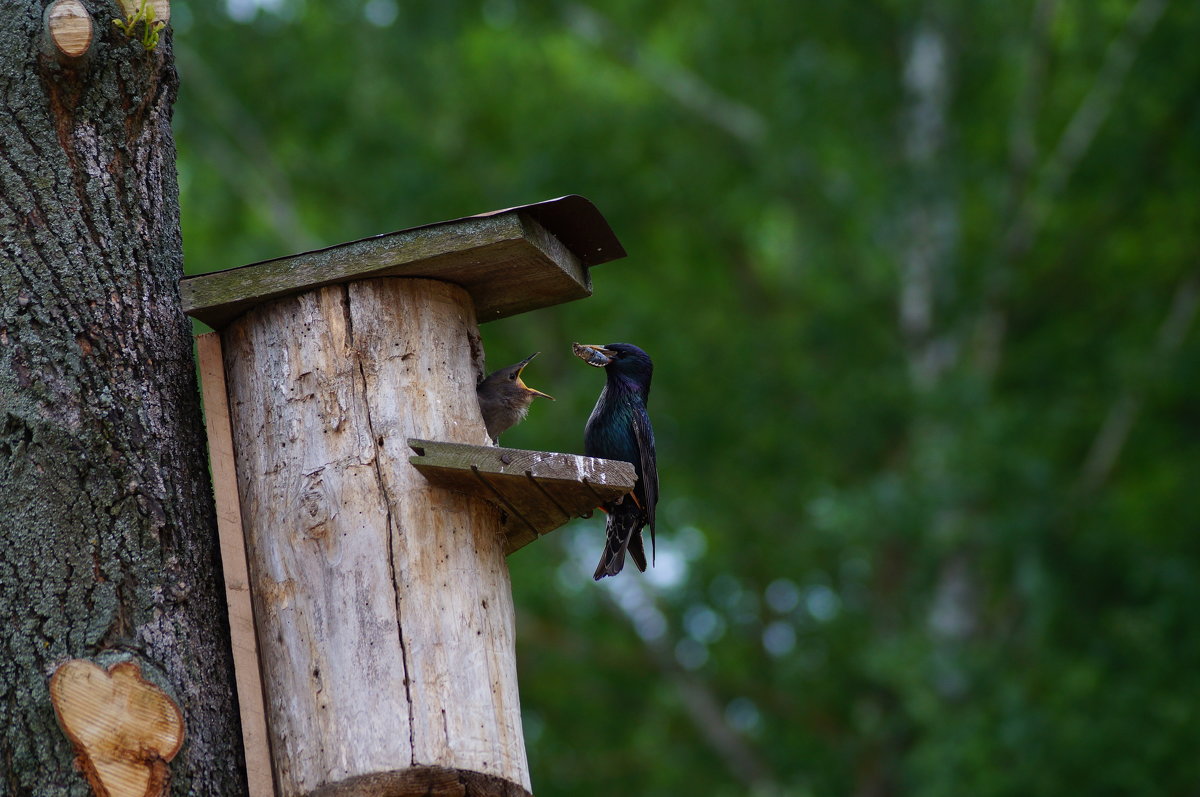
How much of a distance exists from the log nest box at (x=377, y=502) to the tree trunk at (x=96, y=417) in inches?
5.2

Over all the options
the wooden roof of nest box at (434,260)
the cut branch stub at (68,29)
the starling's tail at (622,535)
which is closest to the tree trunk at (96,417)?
the cut branch stub at (68,29)

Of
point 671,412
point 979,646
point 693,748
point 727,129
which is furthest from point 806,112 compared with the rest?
point 693,748

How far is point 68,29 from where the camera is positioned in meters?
3.12

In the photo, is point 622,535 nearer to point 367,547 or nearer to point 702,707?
point 367,547

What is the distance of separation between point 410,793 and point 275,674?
41 cm

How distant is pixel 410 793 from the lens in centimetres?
302

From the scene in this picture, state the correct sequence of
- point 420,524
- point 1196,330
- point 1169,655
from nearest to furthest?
point 420,524
point 1169,655
point 1196,330

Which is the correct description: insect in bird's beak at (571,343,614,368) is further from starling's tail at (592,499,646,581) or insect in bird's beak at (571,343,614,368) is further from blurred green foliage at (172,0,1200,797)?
blurred green foliage at (172,0,1200,797)

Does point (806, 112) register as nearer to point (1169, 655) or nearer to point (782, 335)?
point (782, 335)

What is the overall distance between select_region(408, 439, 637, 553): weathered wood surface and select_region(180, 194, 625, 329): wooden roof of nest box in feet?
1.65

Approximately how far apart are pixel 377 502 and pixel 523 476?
1.16ft

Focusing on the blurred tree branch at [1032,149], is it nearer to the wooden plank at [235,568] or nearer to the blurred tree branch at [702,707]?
the blurred tree branch at [702,707]

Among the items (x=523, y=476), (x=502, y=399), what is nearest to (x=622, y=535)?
(x=502, y=399)

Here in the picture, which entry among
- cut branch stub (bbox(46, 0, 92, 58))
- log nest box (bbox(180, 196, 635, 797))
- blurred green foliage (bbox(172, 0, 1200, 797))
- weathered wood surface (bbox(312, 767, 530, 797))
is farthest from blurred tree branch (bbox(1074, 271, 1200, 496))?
cut branch stub (bbox(46, 0, 92, 58))
